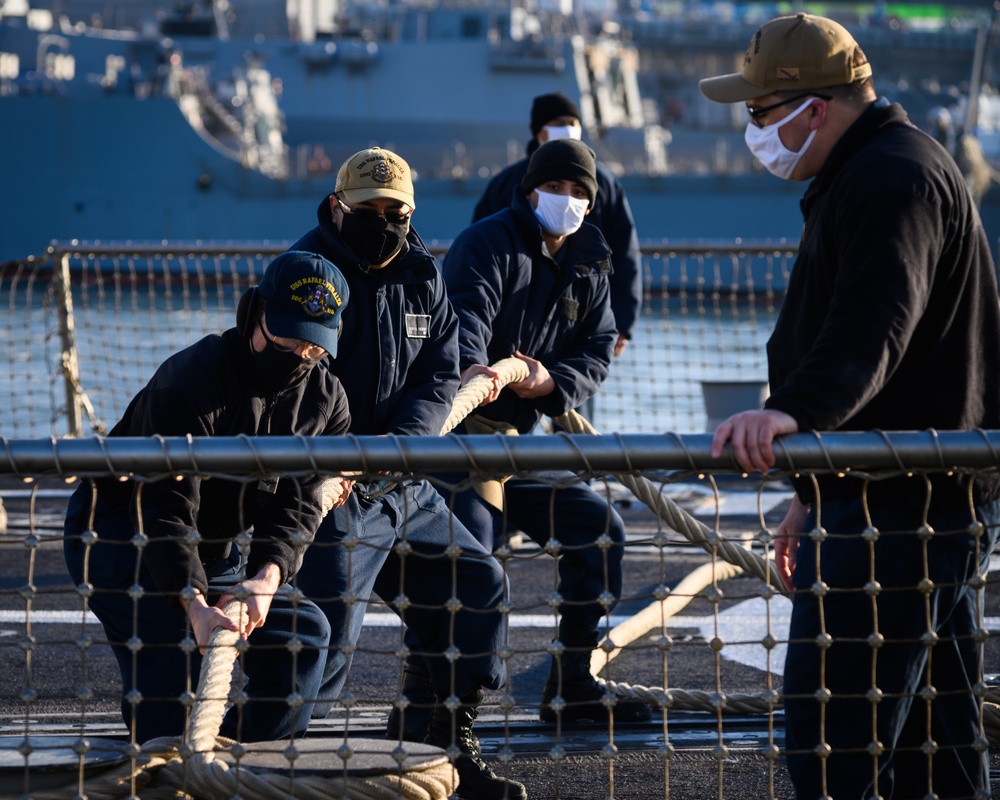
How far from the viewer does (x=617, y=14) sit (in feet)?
257

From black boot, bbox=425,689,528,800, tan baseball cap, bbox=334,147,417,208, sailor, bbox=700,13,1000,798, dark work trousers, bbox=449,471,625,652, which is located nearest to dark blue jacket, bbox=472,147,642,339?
dark work trousers, bbox=449,471,625,652

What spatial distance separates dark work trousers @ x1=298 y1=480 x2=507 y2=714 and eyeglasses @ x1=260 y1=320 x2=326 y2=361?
578 mm

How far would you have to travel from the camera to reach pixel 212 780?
2.70 m

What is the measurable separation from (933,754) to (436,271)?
216 cm

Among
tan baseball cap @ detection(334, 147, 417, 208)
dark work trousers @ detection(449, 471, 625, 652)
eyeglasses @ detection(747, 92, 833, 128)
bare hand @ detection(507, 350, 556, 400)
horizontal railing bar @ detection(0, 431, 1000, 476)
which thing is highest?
eyeglasses @ detection(747, 92, 833, 128)

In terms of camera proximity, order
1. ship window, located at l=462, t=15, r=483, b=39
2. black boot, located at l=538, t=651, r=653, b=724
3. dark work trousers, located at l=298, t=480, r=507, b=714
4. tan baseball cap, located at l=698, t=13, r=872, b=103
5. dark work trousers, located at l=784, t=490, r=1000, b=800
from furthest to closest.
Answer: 1. ship window, located at l=462, t=15, r=483, b=39
2. black boot, located at l=538, t=651, r=653, b=724
3. dark work trousers, located at l=298, t=480, r=507, b=714
4. tan baseball cap, located at l=698, t=13, r=872, b=103
5. dark work trousers, located at l=784, t=490, r=1000, b=800

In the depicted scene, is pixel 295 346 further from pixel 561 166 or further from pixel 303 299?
pixel 561 166

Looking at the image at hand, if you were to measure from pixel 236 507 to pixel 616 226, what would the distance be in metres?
4.05

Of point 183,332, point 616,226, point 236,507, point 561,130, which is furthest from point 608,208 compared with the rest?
point 183,332

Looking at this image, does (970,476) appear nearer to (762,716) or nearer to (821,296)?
(821,296)

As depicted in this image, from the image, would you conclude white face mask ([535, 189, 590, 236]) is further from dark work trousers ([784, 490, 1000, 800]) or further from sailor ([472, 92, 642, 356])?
dark work trousers ([784, 490, 1000, 800])

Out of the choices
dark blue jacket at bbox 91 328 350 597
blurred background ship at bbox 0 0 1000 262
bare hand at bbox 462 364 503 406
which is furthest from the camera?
blurred background ship at bbox 0 0 1000 262

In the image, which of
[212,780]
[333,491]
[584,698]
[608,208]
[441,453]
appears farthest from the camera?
[608,208]

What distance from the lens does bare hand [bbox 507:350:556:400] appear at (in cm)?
482
